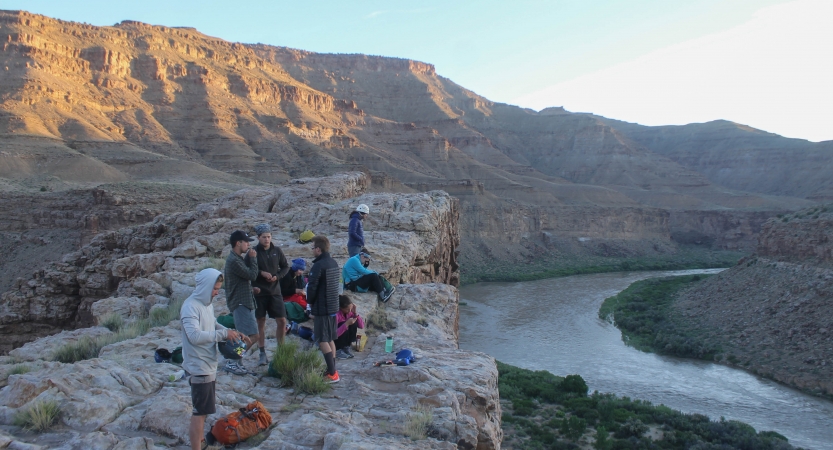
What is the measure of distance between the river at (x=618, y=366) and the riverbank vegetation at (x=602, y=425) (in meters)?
2.52

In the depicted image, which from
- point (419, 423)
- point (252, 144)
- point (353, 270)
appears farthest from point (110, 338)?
point (252, 144)

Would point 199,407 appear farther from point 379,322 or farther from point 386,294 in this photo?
point 386,294

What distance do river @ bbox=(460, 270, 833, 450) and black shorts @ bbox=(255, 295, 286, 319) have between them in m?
16.1

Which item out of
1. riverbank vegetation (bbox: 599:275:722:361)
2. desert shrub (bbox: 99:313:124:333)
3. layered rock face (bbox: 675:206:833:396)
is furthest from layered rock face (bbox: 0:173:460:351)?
layered rock face (bbox: 675:206:833:396)

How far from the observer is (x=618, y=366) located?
2352 centimetres

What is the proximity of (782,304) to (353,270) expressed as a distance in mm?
25639

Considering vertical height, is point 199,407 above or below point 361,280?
below

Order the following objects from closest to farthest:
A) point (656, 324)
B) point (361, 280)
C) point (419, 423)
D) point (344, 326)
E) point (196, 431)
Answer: point (196, 431) < point (419, 423) < point (344, 326) < point (361, 280) < point (656, 324)

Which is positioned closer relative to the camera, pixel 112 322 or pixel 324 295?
pixel 324 295

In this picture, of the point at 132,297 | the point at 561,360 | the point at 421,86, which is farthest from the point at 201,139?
the point at 421,86

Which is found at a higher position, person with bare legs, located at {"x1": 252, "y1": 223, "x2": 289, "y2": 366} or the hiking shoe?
person with bare legs, located at {"x1": 252, "y1": 223, "x2": 289, "y2": 366}

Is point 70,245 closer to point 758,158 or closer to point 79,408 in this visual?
point 79,408

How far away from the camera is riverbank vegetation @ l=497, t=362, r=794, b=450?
13.9m

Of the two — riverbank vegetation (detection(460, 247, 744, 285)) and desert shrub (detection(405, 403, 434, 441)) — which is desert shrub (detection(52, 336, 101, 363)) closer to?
desert shrub (detection(405, 403, 434, 441))
